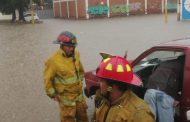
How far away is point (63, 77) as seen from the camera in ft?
18.4

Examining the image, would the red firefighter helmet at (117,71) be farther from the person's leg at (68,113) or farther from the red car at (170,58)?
the person's leg at (68,113)

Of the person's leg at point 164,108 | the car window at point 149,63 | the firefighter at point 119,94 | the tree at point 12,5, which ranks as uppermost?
the tree at point 12,5

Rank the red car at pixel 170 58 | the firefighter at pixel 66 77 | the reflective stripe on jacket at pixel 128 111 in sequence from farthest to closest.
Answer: the firefighter at pixel 66 77, the red car at pixel 170 58, the reflective stripe on jacket at pixel 128 111

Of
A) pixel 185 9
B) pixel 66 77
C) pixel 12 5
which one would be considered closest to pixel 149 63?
pixel 66 77

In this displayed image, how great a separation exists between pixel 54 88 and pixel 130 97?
2974mm

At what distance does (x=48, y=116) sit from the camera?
7867mm

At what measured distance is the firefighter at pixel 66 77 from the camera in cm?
554

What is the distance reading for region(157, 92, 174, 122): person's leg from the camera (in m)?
4.40

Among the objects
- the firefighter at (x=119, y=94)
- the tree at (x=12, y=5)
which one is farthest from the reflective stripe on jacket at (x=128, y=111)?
the tree at (x=12, y=5)

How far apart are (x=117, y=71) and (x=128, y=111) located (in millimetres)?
281

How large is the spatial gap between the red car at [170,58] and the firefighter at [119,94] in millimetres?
1858

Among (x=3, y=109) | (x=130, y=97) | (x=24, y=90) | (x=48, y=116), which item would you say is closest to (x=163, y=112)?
(x=130, y=97)

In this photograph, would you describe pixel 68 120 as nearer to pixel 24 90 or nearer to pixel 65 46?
pixel 65 46

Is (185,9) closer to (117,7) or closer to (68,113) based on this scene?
(117,7)
